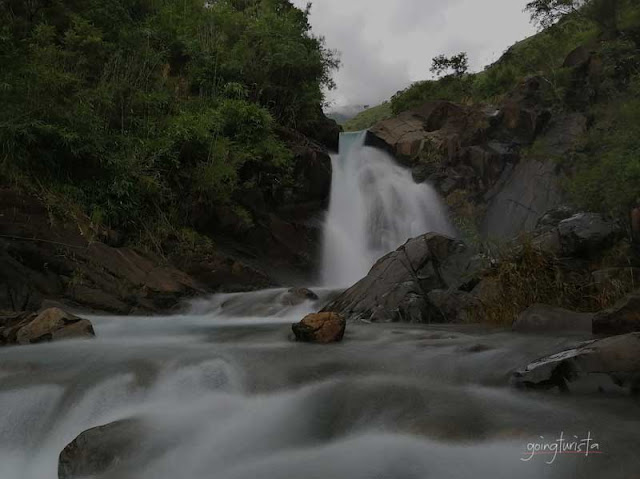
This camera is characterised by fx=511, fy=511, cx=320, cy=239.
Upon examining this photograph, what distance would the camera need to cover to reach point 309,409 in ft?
16.5

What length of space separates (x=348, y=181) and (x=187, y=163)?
764 cm

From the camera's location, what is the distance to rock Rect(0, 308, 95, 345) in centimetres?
755

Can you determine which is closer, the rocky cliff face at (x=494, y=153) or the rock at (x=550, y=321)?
the rock at (x=550, y=321)

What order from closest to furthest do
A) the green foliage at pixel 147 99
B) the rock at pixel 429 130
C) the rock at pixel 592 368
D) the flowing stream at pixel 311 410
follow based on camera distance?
the flowing stream at pixel 311 410 < the rock at pixel 592 368 < the green foliage at pixel 147 99 < the rock at pixel 429 130

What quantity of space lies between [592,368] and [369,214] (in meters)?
14.6

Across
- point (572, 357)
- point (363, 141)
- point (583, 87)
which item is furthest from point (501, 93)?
point (572, 357)

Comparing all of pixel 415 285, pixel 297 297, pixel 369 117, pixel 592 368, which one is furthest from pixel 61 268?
pixel 369 117

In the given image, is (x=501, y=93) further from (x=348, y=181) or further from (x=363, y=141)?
(x=348, y=181)

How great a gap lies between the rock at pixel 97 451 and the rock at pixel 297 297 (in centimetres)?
740

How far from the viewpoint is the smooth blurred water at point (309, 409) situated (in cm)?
385

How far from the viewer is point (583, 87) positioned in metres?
19.4

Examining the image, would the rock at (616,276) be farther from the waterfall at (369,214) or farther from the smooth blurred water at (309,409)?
the waterfall at (369,214)

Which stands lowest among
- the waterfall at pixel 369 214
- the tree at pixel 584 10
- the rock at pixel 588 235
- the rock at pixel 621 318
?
the rock at pixel 621 318

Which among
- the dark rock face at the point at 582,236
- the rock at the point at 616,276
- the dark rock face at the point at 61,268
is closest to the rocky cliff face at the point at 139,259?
the dark rock face at the point at 61,268
